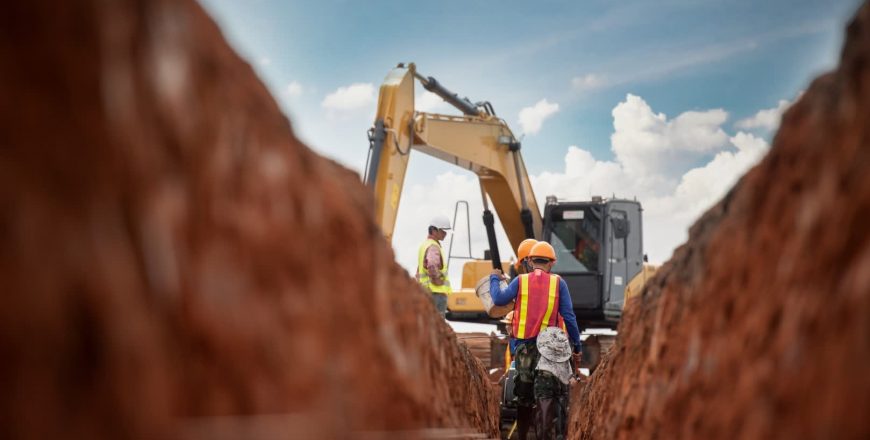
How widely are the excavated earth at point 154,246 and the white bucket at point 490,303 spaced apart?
16.3ft

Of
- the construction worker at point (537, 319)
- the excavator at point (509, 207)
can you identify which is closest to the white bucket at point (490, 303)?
the construction worker at point (537, 319)

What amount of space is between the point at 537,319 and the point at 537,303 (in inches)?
5.4

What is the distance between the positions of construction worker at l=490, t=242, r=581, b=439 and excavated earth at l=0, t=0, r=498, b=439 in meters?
4.49

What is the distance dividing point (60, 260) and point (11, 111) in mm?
198

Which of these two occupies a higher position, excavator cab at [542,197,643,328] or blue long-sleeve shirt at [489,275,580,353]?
excavator cab at [542,197,643,328]

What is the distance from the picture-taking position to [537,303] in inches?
230

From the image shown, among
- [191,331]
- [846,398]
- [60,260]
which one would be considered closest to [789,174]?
[846,398]

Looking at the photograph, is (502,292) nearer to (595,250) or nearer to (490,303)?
(490,303)

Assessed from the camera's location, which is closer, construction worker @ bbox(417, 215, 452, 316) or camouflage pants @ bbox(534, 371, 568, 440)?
camouflage pants @ bbox(534, 371, 568, 440)

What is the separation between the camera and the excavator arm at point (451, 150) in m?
10.4

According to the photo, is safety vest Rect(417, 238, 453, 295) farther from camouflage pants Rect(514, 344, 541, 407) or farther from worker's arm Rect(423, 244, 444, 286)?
camouflage pants Rect(514, 344, 541, 407)

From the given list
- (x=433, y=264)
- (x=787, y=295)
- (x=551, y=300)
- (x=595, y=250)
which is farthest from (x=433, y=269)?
(x=787, y=295)

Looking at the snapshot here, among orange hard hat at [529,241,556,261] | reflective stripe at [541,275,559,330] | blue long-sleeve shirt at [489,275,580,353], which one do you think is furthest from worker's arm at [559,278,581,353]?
orange hard hat at [529,241,556,261]

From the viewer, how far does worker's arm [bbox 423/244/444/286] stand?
9.23 meters
